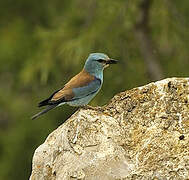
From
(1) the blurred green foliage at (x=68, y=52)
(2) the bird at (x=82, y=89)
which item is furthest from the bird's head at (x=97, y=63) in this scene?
(1) the blurred green foliage at (x=68, y=52)

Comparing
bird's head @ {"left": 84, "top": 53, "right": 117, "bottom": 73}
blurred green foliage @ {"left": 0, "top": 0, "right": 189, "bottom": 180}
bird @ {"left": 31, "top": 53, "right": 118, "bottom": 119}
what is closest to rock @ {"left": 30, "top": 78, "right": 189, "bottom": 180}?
bird @ {"left": 31, "top": 53, "right": 118, "bottom": 119}

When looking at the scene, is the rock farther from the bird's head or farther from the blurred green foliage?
the blurred green foliage

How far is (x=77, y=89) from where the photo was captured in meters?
8.04

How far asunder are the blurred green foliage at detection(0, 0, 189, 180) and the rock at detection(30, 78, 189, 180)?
21.0 feet

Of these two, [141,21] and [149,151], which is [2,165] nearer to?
[141,21]

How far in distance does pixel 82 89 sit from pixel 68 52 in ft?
22.2

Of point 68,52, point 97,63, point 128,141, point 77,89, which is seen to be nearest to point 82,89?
point 77,89

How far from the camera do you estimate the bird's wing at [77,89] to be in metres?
7.90

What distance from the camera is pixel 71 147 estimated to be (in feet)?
21.6

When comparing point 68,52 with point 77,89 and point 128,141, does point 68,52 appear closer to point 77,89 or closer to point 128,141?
point 77,89

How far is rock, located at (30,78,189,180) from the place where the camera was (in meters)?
6.35

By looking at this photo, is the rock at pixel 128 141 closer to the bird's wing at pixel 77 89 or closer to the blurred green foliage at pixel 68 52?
the bird's wing at pixel 77 89

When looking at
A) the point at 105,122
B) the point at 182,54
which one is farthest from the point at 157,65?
the point at 105,122

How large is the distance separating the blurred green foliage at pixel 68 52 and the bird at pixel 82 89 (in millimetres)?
4863
